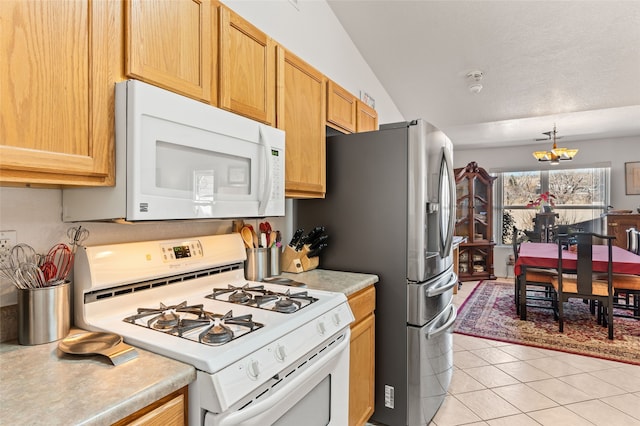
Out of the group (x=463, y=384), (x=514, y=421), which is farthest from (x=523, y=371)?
(x=514, y=421)

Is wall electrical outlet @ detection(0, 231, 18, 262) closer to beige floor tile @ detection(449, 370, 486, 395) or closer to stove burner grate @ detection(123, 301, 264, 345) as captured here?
stove burner grate @ detection(123, 301, 264, 345)

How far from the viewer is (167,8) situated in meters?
1.22

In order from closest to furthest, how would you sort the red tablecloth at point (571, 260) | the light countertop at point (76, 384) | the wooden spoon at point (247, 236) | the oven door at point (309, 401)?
1. the light countertop at point (76, 384)
2. the oven door at point (309, 401)
3. the wooden spoon at point (247, 236)
4. the red tablecloth at point (571, 260)

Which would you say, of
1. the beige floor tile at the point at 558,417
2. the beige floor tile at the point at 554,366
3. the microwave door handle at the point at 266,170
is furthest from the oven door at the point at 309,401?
the beige floor tile at the point at 554,366

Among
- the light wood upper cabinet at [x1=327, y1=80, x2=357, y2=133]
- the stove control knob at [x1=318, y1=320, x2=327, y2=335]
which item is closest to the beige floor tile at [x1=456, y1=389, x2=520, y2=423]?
the stove control knob at [x1=318, y1=320, x2=327, y2=335]

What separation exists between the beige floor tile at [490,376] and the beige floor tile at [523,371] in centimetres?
6

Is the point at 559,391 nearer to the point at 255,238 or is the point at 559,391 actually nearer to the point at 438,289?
the point at 438,289

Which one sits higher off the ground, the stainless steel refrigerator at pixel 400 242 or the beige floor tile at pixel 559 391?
the stainless steel refrigerator at pixel 400 242

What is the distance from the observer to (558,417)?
220 centimetres

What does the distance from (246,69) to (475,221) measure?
563 cm

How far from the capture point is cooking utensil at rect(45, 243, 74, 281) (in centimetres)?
116

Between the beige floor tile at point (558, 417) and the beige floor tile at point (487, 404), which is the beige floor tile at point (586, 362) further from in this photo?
the beige floor tile at point (487, 404)

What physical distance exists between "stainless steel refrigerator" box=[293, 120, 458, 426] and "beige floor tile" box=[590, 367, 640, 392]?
1.39 m

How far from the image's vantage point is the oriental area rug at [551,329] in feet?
10.5
